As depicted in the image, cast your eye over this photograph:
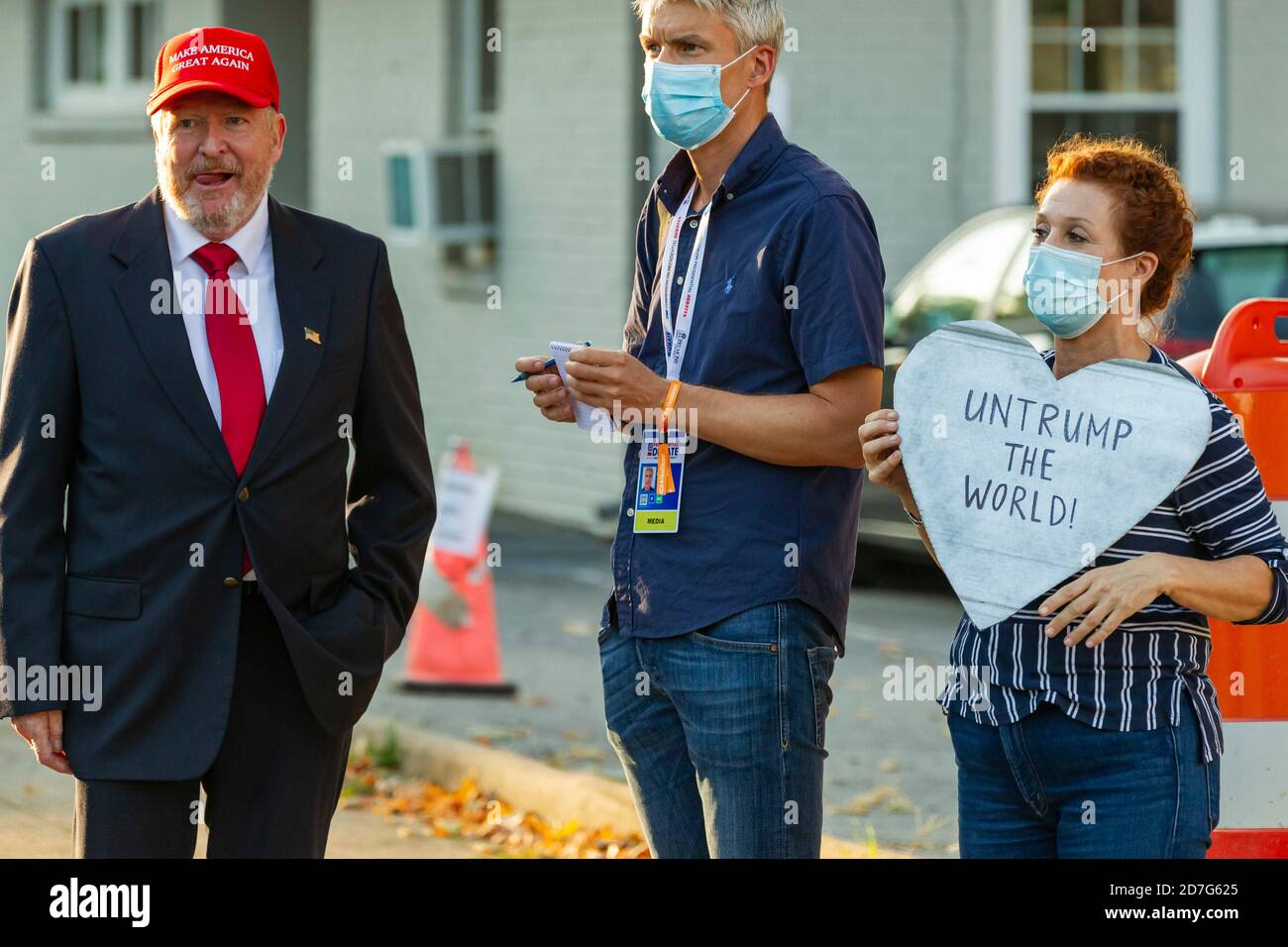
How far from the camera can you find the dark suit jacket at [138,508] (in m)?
3.40

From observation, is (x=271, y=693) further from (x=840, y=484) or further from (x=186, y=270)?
(x=840, y=484)

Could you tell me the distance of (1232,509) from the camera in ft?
10.0

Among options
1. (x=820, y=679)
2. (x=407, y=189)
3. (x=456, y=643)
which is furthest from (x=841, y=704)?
(x=407, y=189)

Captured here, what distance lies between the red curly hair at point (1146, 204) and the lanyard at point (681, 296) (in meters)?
0.65

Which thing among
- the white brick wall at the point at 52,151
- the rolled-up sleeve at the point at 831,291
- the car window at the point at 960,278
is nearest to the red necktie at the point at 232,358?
the rolled-up sleeve at the point at 831,291

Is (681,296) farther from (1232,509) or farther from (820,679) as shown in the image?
(1232,509)

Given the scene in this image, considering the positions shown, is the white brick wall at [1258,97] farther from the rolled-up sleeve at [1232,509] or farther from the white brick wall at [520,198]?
the rolled-up sleeve at [1232,509]

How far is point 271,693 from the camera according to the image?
3514 millimetres

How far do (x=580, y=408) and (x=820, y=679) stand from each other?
0.66 m

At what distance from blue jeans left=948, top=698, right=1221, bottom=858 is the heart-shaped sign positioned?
219 mm

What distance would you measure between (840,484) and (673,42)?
2.85 ft

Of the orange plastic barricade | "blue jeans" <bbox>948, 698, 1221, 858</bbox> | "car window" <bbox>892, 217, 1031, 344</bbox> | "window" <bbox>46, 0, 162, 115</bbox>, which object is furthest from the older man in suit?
"window" <bbox>46, 0, 162, 115</bbox>

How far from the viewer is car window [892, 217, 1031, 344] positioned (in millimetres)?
9359

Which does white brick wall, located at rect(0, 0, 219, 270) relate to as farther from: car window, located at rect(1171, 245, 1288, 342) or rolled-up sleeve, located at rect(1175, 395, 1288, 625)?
rolled-up sleeve, located at rect(1175, 395, 1288, 625)
